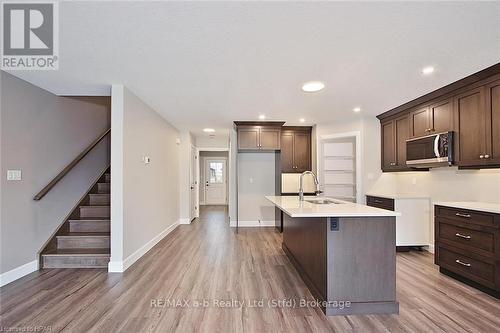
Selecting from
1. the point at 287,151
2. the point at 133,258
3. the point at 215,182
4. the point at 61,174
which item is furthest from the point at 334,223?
the point at 215,182

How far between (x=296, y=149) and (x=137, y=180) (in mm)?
3571

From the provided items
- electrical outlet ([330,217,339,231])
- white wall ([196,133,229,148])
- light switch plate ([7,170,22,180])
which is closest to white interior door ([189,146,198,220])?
white wall ([196,133,229,148])

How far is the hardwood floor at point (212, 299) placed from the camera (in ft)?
6.72

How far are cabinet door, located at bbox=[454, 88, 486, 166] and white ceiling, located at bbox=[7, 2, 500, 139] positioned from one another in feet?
1.01

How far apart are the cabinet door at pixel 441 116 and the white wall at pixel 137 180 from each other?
4.16 m

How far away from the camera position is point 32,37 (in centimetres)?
213

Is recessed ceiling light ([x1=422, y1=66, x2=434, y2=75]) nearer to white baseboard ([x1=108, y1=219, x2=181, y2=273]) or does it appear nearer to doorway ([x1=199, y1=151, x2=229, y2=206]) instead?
white baseboard ([x1=108, y1=219, x2=181, y2=273])

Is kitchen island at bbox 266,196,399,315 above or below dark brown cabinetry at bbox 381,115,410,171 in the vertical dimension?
below

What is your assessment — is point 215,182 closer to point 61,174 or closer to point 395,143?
point 61,174

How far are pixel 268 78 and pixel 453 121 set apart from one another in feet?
7.91

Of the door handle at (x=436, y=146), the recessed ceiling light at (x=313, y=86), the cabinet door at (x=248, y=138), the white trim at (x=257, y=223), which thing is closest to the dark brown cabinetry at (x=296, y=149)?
the cabinet door at (x=248, y=138)

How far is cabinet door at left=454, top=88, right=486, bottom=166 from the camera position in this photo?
112 inches

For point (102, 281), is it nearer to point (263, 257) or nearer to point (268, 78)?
point (263, 257)

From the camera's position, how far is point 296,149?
5941mm
